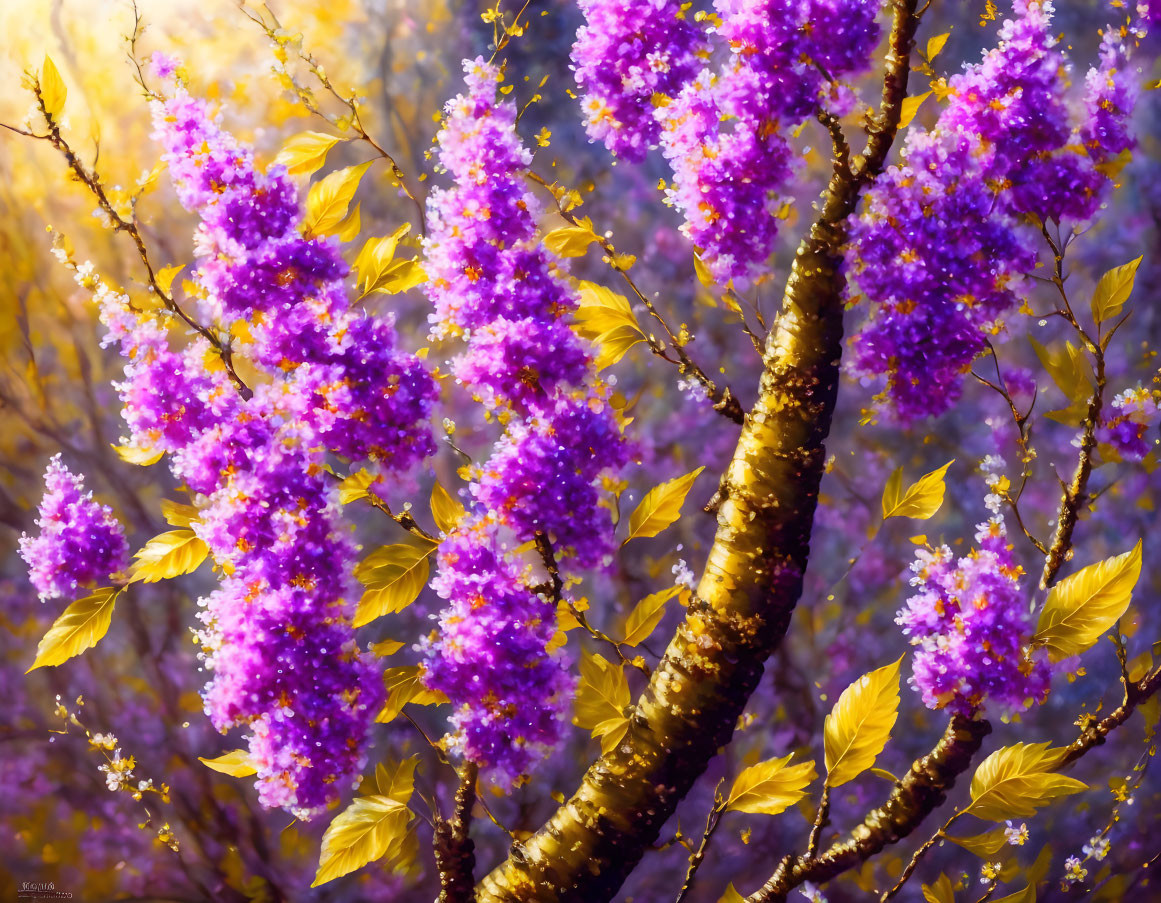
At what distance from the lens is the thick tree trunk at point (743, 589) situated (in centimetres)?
92

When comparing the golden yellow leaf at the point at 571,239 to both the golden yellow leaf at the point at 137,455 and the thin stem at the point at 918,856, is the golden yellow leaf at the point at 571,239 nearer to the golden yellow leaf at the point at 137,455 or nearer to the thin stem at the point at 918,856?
the golden yellow leaf at the point at 137,455

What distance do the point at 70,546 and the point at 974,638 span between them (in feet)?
3.17

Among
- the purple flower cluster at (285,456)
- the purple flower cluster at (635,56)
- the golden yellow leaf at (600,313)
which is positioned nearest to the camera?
the purple flower cluster at (285,456)

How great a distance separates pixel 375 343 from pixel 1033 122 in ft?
2.21

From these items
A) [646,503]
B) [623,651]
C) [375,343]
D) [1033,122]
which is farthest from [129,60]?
[1033,122]

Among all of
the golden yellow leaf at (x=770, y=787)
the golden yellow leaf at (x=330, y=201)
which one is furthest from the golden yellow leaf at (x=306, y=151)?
the golden yellow leaf at (x=770, y=787)

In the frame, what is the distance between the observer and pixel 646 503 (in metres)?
1.02

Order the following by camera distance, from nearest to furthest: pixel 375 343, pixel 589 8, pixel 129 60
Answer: pixel 375 343, pixel 589 8, pixel 129 60

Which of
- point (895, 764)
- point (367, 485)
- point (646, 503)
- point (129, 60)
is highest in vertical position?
point (129, 60)

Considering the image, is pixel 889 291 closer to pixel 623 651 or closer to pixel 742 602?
pixel 742 602

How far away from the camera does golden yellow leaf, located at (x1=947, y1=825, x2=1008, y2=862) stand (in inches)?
42.1

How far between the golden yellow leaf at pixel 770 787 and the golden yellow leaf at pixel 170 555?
655 millimetres

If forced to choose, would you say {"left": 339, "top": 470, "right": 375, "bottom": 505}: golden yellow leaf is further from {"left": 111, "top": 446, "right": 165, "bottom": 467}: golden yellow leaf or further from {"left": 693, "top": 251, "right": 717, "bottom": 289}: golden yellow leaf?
{"left": 693, "top": 251, "right": 717, "bottom": 289}: golden yellow leaf

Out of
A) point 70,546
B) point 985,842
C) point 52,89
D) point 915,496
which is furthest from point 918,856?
point 52,89
